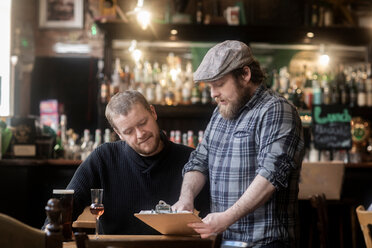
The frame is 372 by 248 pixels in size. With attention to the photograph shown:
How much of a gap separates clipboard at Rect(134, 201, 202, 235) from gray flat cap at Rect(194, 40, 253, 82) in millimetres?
577

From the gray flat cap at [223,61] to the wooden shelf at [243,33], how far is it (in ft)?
12.3

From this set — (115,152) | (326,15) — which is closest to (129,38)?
(326,15)

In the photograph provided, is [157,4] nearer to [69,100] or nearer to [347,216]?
[69,100]

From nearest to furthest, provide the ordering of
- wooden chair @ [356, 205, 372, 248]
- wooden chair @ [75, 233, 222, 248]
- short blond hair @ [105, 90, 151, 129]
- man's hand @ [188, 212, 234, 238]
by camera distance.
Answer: wooden chair @ [75, 233, 222, 248], man's hand @ [188, 212, 234, 238], wooden chair @ [356, 205, 372, 248], short blond hair @ [105, 90, 151, 129]

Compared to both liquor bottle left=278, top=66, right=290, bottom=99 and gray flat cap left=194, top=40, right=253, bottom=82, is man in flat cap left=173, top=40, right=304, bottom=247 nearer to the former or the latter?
gray flat cap left=194, top=40, right=253, bottom=82

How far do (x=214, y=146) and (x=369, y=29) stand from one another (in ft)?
14.1

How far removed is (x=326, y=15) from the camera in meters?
6.29

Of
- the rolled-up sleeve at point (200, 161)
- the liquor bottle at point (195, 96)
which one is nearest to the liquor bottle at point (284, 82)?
the liquor bottle at point (195, 96)

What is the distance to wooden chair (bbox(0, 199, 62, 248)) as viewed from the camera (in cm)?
175

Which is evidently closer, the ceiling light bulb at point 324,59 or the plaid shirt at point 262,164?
the plaid shirt at point 262,164

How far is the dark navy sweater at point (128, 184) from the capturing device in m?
2.62

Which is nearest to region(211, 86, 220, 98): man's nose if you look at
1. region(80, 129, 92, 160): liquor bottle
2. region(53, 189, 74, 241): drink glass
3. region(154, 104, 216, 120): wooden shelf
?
region(53, 189, 74, 241): drink glass

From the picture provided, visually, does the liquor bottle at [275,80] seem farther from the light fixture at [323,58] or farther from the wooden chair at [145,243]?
the wooden chair at [145,243]

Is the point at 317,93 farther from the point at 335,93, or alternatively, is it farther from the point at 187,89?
the point at 187,89
